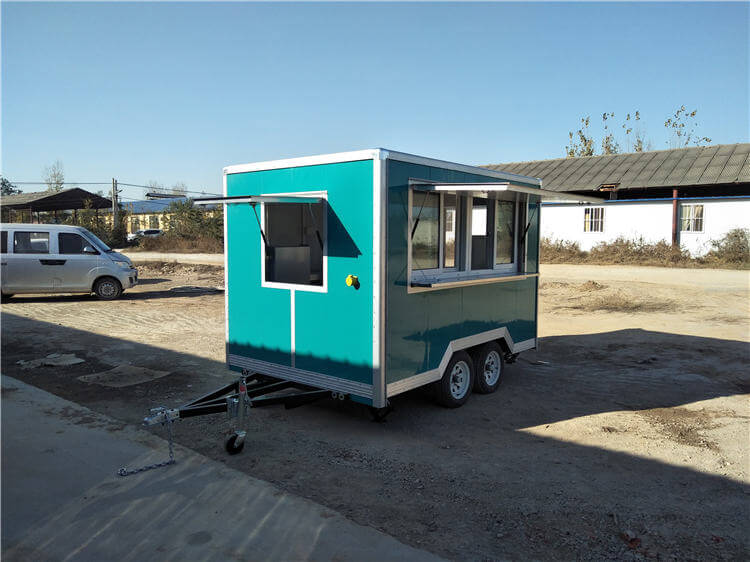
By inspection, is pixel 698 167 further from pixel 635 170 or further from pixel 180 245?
pixel 180 245

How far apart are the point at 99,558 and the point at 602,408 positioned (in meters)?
5.12

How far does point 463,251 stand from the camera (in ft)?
21.2

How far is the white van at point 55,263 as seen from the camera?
1346cm

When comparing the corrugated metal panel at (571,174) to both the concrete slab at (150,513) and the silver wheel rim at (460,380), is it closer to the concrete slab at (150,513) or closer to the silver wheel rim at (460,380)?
the silver wheel rim at (460,380)

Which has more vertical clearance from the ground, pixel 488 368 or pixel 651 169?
pixel 651 169

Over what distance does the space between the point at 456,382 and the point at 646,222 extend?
22.1 metres

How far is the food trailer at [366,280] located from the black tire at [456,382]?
2 centimetres

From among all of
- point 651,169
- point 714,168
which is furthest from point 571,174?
point 714,168

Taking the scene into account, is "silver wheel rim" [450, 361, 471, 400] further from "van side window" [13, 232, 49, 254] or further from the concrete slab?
"van side window" [13, 232, 49, 254]

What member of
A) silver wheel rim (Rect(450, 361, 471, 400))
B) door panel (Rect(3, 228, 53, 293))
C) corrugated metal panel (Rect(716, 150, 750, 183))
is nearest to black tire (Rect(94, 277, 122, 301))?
door panel (Rect(3, 228, 53, 293))

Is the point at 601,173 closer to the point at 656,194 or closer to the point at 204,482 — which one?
the point at 656,194

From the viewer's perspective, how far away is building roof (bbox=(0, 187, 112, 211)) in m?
34.4

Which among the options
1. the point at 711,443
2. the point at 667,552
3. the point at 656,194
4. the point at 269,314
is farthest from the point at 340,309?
the point at 656,194

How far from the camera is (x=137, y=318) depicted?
12.1 m
